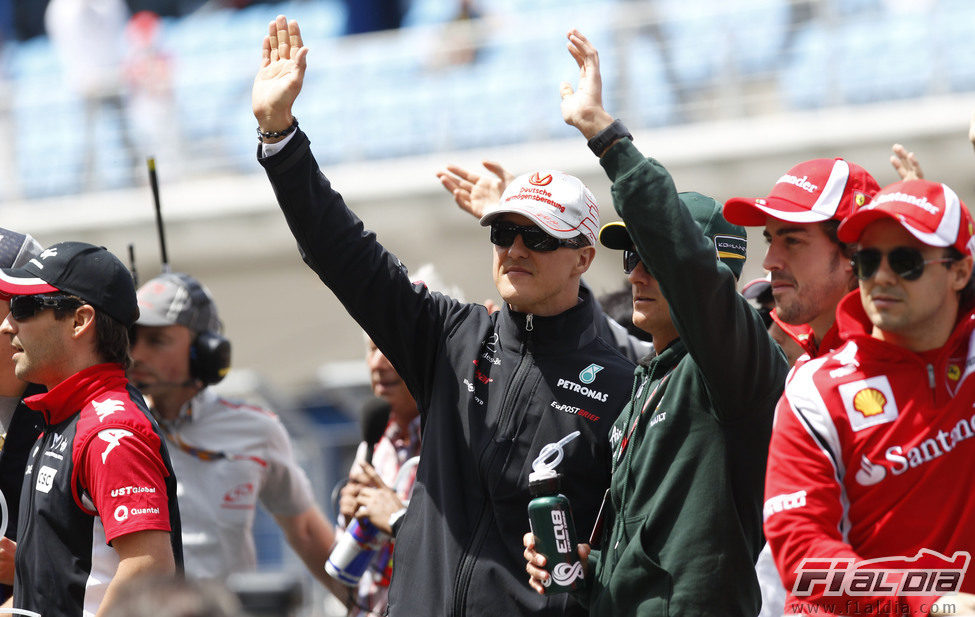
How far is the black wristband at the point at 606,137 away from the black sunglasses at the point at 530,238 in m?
0.59

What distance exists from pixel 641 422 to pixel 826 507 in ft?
2.41

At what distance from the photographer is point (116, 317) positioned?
424 centimetres

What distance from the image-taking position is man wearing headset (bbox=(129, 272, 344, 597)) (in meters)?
5.60

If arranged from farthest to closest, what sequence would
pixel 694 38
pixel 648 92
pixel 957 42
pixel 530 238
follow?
pixel 648 92, pixel 694 38, pixel 957 42, pixel 530 238

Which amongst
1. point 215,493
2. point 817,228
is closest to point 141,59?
point 215,493

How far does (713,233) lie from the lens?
4.00m

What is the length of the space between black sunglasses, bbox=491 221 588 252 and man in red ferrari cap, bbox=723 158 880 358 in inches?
21.5

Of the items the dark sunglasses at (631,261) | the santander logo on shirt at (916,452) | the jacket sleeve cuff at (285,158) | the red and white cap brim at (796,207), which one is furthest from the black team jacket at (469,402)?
the santander logo on shirt at (916,452)

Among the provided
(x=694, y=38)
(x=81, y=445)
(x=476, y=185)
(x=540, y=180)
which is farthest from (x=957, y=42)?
(x=81, y=445)

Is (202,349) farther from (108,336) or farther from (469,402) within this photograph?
(469,402)

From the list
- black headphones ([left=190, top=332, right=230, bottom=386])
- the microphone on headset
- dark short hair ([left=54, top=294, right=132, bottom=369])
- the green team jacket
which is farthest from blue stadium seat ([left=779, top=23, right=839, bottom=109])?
dark short hair ([left=54, top=294, right=132, bottom=369])

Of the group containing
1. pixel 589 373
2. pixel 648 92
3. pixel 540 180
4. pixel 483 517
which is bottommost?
pixel 648 92

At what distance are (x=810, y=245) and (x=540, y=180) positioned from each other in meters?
0.84

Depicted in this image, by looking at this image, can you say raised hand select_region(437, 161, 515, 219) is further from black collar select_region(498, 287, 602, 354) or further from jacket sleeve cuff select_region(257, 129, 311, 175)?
jacket sleeve cuff select_region(257, 129, 311, 175)
